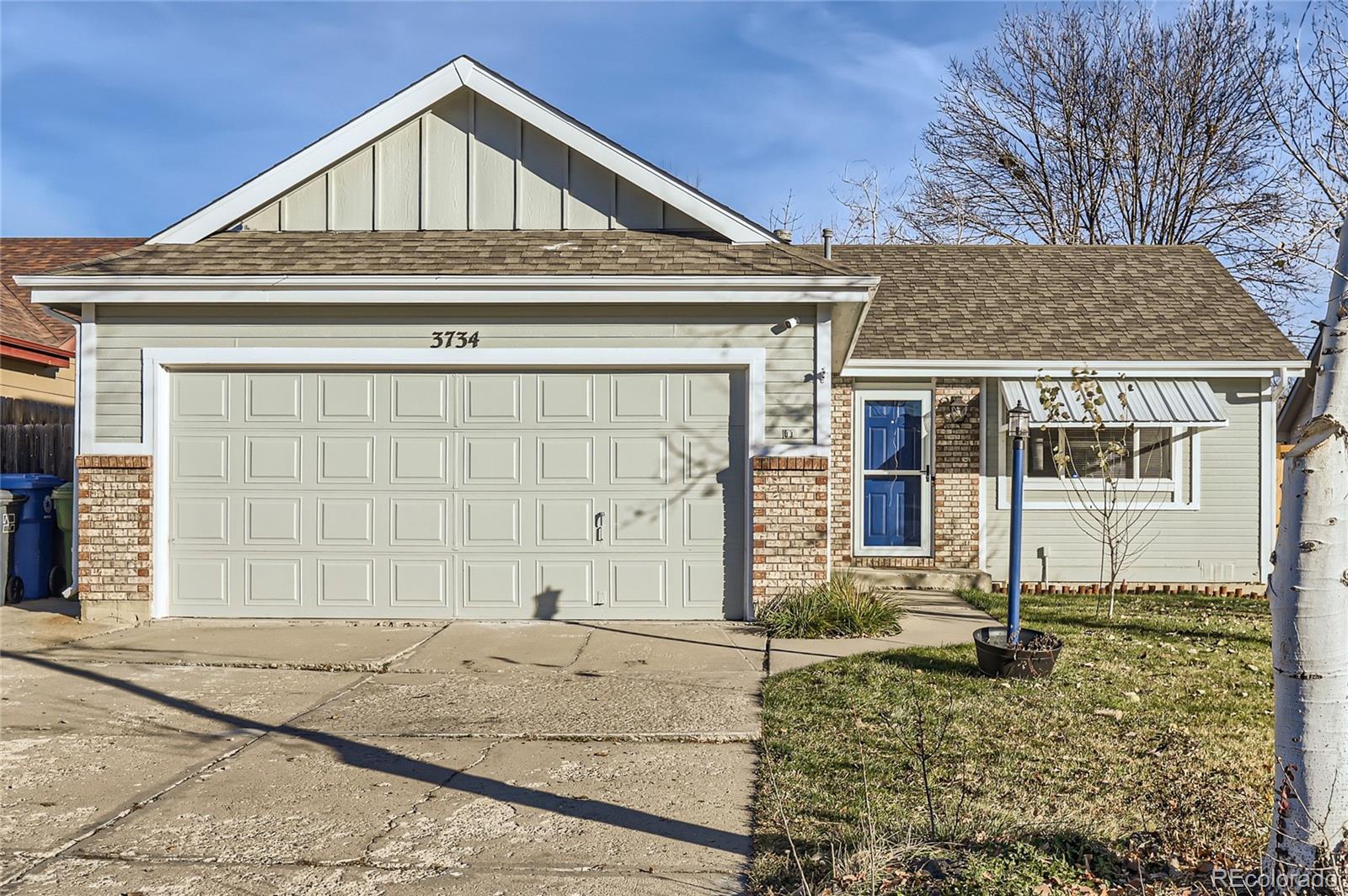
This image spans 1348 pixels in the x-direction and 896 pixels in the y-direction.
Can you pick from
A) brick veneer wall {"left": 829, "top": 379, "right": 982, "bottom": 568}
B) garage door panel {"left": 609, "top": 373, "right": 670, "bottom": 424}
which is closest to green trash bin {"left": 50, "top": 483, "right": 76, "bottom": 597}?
garage door panel {"left": 609, "top": 373, "right": 670, "bottom": 424}

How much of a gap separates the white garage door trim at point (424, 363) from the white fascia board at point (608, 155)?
52.2 inches

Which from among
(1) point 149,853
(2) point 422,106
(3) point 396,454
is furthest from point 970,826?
(2) point 422,106

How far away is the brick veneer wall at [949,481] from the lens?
12898mm

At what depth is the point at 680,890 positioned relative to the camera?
12.9 ft

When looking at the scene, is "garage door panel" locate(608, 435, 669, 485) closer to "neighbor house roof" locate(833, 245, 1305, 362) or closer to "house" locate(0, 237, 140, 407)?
"neighbor house roof" locate(833, 245, 1305, 362)

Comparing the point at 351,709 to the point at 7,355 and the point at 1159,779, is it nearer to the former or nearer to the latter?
the point at 1159,779

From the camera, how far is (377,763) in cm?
554

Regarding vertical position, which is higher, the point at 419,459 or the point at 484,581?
the point at 419,459

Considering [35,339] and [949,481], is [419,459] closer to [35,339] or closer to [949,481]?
[949,481]

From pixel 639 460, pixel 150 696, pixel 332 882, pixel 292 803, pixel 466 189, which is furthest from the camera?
pixel 466 189

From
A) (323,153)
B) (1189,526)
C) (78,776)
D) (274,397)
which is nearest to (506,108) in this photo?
(323,153)

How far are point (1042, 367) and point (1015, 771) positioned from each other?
8265 mm

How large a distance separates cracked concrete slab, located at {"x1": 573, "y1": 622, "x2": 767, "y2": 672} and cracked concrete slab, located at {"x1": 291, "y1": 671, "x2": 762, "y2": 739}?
29 cm

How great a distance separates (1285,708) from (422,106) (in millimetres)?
9223
